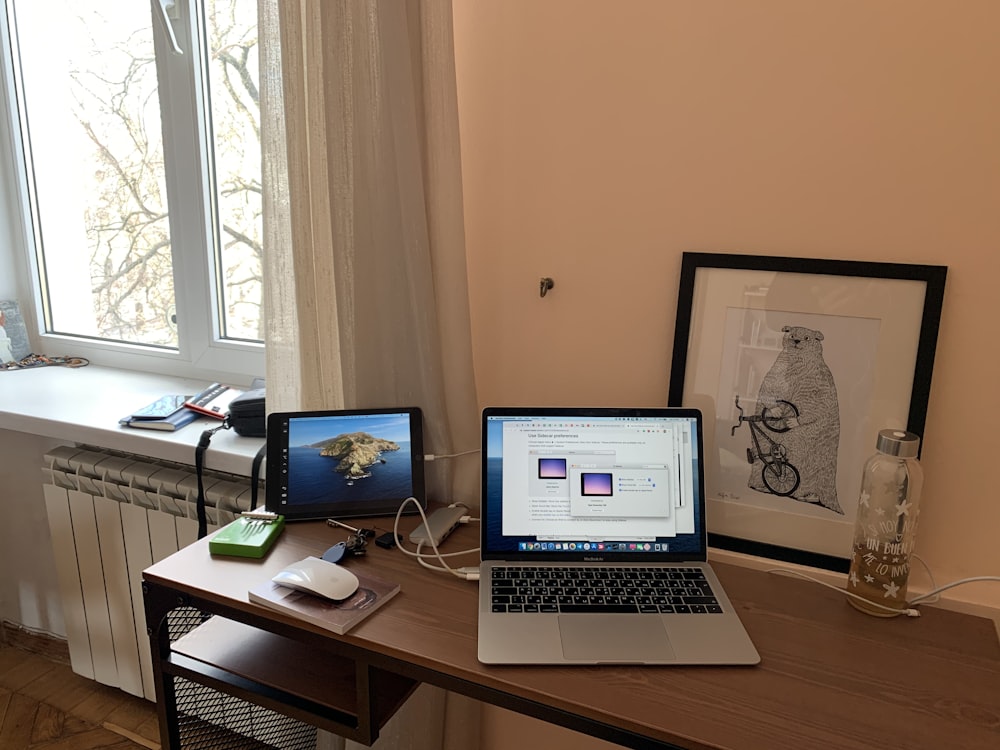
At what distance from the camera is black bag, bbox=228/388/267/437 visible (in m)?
1.60

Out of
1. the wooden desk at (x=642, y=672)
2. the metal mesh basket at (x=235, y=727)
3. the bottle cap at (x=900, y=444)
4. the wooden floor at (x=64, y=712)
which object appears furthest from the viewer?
the wooden floor at (x=64, y=712)

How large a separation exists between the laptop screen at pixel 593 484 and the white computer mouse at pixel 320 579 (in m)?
0.22

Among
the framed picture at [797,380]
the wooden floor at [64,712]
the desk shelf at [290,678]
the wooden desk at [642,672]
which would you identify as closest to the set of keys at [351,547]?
the wooden desk at [642,672]

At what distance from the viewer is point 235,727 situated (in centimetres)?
166

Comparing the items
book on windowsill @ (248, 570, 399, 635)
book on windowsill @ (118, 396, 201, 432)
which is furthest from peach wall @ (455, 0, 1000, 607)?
book on windowsill @ (118, 396, 201, 432)

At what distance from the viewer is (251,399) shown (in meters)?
1.61

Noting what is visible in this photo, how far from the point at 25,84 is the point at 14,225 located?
0.38m

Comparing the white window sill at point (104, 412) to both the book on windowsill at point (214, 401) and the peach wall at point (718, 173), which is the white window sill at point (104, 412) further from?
the peach wall at point (718, 173)

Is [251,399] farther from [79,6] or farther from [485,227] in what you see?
[79,6]

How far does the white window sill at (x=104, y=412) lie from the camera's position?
160cm

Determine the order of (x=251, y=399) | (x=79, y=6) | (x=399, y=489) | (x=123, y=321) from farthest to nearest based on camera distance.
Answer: (x=123, y=321), (x=79, y=6), (x=251, y=399), (x=399, y=489)

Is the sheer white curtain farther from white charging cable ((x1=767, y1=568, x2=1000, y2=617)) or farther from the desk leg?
white charging cable ((x1=767, y1=568, x2=1000, y2=617))

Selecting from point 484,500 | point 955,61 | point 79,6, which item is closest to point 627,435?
point 484,500

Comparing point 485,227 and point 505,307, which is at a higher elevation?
point 485,227
